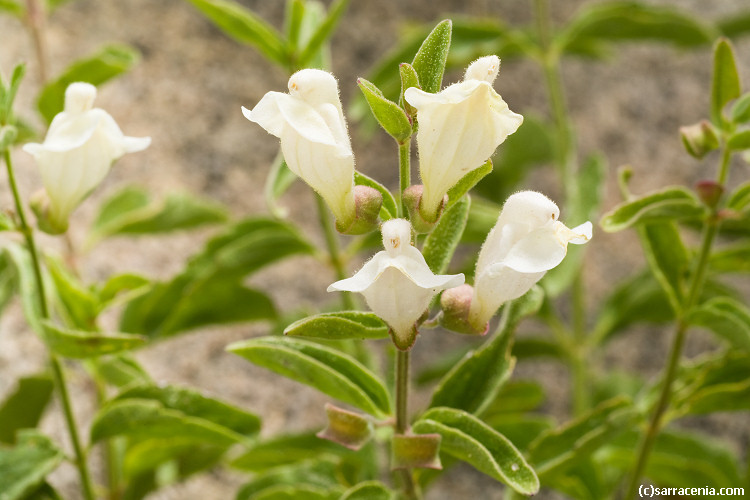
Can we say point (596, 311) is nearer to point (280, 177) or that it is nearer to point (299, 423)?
point (299, 423)

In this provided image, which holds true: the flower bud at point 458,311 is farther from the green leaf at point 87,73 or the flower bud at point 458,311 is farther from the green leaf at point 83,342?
the green leaf at point 87,73

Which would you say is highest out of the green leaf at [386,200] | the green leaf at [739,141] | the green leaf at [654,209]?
the green leaf at [739,141]

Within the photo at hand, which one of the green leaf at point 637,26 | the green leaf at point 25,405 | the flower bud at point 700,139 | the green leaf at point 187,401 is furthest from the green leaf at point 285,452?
the green leaf at point 637,26

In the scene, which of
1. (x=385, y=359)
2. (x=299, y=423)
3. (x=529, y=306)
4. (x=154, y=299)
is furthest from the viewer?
(x=385, y=359)

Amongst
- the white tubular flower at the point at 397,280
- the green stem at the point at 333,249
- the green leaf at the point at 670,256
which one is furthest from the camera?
the green stem at the point at 333,249

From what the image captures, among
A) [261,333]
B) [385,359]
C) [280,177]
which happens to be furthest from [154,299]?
[385,359]

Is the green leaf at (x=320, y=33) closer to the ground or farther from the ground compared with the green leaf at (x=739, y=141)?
farther from the ground

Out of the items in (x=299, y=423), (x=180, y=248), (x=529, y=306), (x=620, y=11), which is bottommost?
(x=299, y=423)
